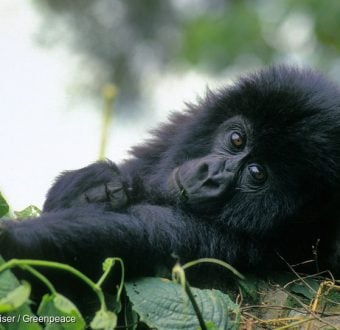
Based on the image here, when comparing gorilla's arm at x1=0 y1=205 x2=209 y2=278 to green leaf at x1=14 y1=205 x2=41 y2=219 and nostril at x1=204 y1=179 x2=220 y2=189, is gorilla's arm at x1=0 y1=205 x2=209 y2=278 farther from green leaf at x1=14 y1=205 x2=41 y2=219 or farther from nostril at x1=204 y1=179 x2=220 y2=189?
green leaf at x1=14 y1=205 x2=41 y2=219

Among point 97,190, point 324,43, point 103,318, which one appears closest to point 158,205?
point 97,190

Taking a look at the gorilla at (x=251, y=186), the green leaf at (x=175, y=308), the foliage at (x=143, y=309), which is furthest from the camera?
the gorilla at (x=251, y=186)

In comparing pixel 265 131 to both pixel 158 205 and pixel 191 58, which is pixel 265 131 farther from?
pixel 191 58

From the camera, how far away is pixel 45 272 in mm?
2828

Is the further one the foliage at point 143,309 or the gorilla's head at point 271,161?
the gorilla's head at point 271,161

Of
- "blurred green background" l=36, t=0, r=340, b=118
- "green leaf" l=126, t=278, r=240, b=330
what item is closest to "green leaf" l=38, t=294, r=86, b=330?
"green leaf" l=126, t=278, r=240, b=330

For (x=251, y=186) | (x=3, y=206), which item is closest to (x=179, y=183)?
(x=251, y=186)

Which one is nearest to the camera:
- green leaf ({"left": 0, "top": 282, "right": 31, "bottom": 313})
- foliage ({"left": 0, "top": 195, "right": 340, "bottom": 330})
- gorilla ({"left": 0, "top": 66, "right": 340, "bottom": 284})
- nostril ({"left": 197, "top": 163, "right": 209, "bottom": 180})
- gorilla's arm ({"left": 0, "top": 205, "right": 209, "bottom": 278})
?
green leaf ({"left": 0, "top": 282, "right": 31, "bottom": 313})

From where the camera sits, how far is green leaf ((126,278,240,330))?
8.41 feet

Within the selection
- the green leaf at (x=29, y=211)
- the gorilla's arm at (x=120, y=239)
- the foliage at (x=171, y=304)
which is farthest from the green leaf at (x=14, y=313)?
the green leaf at (x=29, y=211)

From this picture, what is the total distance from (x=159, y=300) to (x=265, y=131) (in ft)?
4.17

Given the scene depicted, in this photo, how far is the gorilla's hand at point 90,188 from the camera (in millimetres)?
3512

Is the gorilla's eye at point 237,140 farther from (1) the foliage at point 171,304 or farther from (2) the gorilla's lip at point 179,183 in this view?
(1) the foliage at point 171,304

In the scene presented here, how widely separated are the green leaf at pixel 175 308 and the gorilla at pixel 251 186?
49cm
